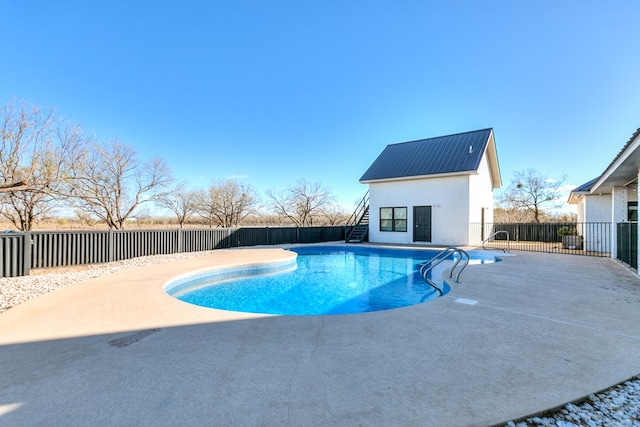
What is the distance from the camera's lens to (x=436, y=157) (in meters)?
15.3

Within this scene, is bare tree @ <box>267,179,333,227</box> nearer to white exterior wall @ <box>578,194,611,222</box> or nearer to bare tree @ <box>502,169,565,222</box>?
→ bare tree @ <box>502,169,565,222</box>

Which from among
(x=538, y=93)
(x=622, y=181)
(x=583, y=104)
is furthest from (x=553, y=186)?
(x=622, y=181)

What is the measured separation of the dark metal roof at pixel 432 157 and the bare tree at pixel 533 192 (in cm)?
1196

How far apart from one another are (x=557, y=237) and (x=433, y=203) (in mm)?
7779

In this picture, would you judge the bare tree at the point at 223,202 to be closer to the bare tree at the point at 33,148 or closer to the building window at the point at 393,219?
the bare tree at the point at 33,148

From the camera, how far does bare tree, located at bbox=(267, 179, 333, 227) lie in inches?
978

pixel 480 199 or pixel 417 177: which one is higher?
pixel 417 177

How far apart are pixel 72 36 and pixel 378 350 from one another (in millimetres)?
12865

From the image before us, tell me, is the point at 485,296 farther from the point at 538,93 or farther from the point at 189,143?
the point at 189,143

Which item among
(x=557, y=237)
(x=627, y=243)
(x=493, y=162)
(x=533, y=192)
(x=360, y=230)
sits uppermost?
(x=493, y=162)

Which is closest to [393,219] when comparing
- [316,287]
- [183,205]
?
[316,287]

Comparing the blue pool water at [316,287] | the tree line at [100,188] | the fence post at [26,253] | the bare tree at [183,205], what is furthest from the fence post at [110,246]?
the bare tree at [183,205]

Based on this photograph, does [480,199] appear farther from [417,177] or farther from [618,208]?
[618,208]

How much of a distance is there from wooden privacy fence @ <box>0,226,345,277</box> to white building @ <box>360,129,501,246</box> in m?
6.53
